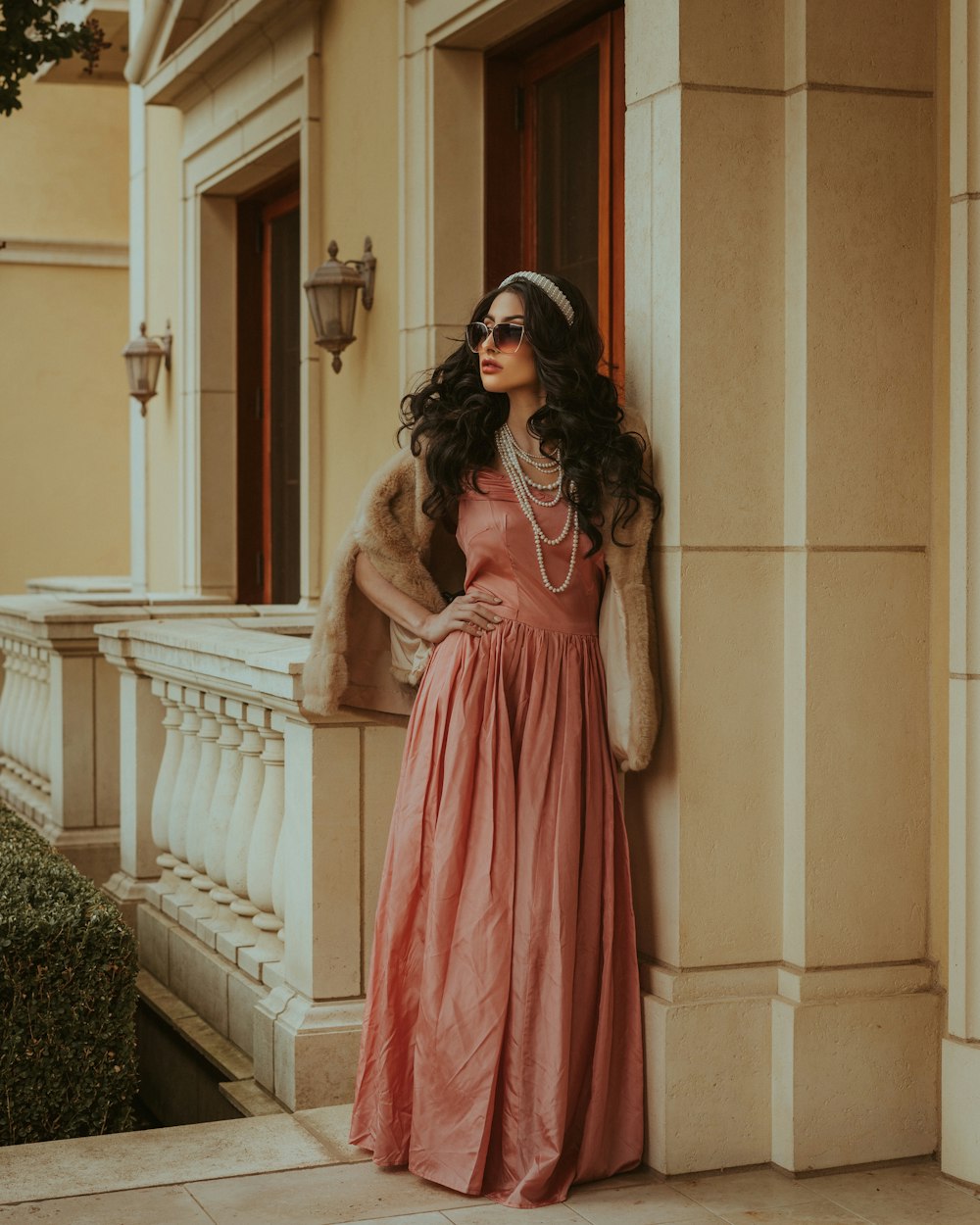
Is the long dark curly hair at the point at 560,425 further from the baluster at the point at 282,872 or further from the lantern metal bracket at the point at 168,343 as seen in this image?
the lantern metal bracket at the point at 168,343

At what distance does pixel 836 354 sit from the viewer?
401 centimetres

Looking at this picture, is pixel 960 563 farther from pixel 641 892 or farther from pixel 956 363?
pixel 641 892

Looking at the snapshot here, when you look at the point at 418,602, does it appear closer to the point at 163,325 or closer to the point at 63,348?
the point at 163,325

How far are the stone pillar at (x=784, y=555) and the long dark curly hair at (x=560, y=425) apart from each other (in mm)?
130

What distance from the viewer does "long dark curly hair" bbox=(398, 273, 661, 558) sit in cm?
390

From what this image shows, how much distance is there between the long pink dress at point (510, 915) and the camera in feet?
12.8

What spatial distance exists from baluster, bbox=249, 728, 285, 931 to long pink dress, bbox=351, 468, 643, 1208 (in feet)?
3.40

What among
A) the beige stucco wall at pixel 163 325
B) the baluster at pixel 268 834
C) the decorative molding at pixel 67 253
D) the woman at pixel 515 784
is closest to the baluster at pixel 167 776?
the baluster at pixel 268 834

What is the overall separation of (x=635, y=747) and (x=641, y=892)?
0.42 metres

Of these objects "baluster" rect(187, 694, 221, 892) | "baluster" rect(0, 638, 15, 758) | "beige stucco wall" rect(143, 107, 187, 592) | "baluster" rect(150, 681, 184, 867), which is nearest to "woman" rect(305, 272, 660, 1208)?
"baluster" rect(187, 694, 221, 892)

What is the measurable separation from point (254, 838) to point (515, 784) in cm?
140

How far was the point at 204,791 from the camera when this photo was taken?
568 cm

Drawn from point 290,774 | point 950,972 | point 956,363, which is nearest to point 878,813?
point 950,972

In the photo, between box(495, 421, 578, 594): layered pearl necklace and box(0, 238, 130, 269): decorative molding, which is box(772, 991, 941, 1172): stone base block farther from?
box(0, 238, 130, 269): decorative molding
